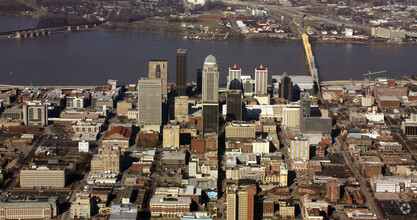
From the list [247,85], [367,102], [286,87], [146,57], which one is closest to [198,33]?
[146,57]

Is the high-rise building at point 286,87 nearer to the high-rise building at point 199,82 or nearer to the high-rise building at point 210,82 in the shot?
the high-rise building at point 199,82

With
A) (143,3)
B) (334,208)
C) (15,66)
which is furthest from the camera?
(143,3)

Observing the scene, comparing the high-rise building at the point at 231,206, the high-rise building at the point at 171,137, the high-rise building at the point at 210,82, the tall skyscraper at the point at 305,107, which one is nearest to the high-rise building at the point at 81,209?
the high-rise building at the point at 231,206

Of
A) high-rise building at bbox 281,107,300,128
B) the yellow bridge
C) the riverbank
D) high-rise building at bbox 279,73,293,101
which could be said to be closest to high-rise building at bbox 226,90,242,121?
high-rise building at bbox 281,107,300,128

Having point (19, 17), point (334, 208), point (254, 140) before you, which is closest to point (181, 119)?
point (254, 140)

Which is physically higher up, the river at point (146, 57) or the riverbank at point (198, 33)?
the riverbank at point (198, 33)

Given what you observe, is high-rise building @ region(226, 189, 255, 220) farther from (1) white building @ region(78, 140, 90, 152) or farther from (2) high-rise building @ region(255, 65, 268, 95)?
(2) high-rise building @ region(255, 65, 268, 95)

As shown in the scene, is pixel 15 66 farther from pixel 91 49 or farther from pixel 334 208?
pixel 334 208
